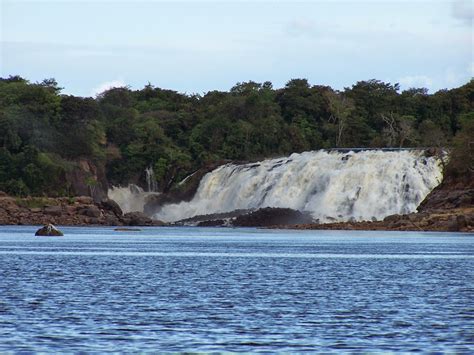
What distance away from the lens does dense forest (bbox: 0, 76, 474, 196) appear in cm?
17662

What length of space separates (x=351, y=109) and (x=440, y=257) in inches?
4751

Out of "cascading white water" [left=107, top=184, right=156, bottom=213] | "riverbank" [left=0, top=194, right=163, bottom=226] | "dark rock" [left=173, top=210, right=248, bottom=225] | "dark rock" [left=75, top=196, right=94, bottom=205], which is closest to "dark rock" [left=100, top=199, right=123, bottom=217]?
"riverbank" [left=0, top=194, right=163, bottom=226]

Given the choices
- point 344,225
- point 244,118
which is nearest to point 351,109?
point 244,118

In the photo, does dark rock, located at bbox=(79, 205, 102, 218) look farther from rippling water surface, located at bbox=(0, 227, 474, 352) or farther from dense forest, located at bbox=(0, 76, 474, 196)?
rippling water surface, located at bbox=(0, 227, 474, 352)

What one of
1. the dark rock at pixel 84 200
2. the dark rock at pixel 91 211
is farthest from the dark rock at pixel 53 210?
the dark rock at pixel 84 200

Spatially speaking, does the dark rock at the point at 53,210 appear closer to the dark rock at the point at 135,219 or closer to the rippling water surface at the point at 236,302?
the dark rock at the point at 135,219

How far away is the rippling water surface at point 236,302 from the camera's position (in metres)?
32.5

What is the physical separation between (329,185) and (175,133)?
49922mm

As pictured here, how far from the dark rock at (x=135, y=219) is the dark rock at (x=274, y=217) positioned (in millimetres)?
15131

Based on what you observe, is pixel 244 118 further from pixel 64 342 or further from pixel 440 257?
pixel 64 342

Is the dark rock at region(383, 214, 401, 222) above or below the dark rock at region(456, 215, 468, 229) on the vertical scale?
above

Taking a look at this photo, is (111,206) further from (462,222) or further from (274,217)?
(462,222)

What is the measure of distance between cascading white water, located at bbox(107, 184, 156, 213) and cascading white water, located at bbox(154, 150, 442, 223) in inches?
449

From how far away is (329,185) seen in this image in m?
155
